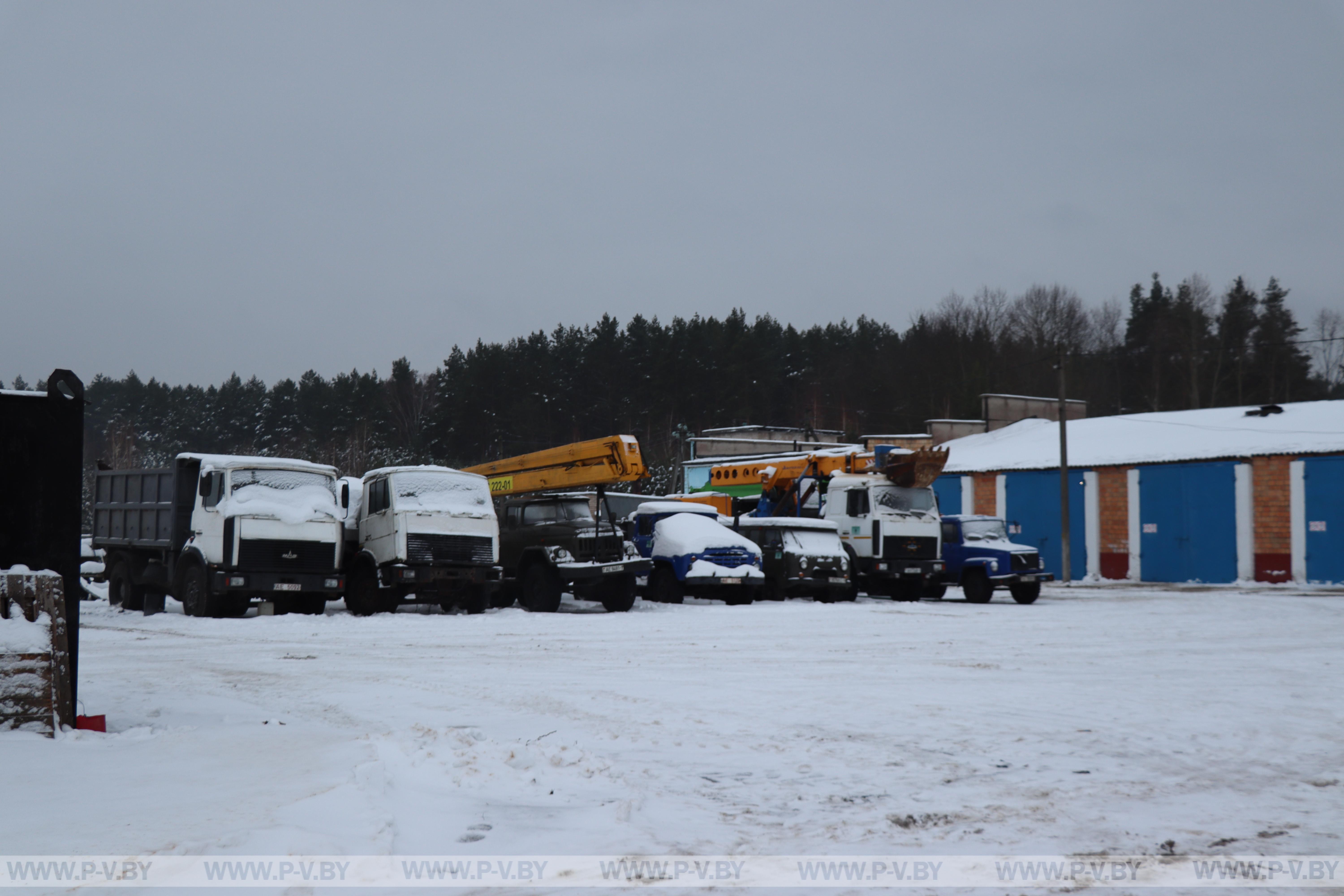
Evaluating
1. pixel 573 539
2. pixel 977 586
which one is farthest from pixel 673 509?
pixel 977 586

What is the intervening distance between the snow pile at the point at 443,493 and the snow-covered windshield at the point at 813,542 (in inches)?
268

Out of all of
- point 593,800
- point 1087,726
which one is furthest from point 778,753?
point 1087,726

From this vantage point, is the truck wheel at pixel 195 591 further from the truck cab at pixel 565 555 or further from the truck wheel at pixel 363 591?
the truck cab at pixel 565 555

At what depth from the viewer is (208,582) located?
60.5 feet

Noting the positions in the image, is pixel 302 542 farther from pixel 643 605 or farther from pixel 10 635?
pixel 10 635

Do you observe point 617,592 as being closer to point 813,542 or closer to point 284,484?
point 813,542

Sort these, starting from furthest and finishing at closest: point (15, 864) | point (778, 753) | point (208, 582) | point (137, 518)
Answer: point (137, 518)
point (208, 582)
point (778, 753)
point (15, 864)

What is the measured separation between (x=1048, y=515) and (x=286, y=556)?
2590 cm

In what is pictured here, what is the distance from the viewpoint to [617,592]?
2117cm

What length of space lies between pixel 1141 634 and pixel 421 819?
42.5ft

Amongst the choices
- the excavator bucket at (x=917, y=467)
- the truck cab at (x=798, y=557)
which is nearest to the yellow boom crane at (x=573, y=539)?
the truck cab at (x=798, y=557)

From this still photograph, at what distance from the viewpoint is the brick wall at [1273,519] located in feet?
104

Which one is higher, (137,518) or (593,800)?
(137,518)

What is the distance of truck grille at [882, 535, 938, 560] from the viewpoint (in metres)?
26.1
